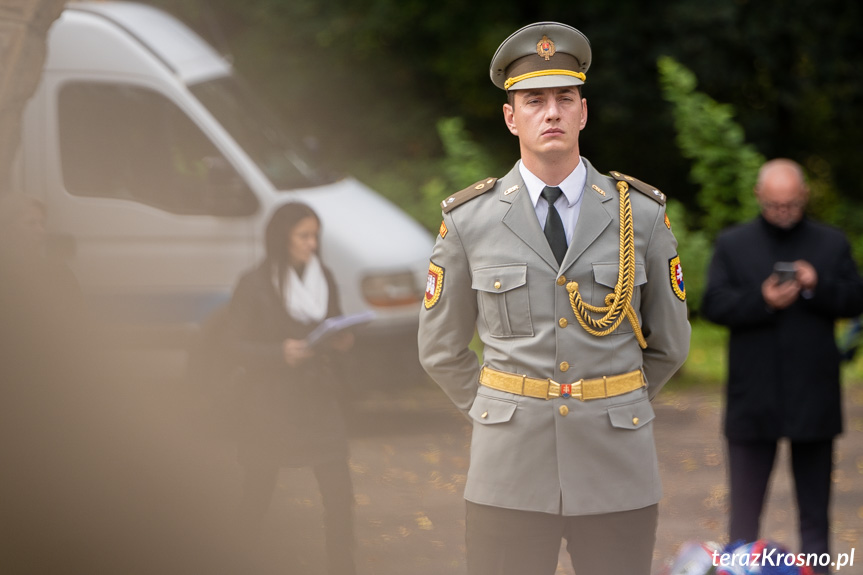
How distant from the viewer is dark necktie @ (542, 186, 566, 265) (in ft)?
9.93

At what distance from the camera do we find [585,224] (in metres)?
3.01

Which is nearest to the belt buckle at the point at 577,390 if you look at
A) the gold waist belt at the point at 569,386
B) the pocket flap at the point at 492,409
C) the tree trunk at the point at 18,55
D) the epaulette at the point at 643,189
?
the gold waist belt at the point at 569,386

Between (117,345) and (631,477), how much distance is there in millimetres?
4939

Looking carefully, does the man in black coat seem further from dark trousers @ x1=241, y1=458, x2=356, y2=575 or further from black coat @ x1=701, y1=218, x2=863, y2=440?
dark trousers @ x1=241, y1=458, x2=356, y2=575

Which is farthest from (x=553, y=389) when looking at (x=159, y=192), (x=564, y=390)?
(x=159, y=192)

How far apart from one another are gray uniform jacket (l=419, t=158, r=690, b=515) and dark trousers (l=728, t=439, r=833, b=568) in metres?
1.98

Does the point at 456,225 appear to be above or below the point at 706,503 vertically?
above

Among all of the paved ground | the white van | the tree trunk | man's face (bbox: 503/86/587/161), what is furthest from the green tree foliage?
man's face (bbox: 503/86/587/161)

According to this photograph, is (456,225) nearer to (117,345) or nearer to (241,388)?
(241,388)

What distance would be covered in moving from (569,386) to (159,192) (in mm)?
4915

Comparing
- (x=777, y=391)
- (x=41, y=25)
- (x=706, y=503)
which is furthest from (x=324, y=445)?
(x=706, y=503)

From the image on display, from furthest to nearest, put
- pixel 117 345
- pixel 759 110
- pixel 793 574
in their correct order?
pixel 759 110 → pixel 117 345 → pixel 793 574

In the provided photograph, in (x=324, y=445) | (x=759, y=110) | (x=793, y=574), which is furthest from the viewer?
(x=759, y=110)

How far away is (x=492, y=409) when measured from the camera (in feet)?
10.0
